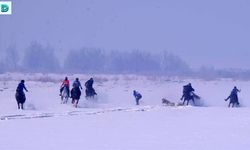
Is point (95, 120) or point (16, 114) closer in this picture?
point (95, 120)

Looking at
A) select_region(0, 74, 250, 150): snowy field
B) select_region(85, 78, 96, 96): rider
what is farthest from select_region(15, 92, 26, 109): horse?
select_region(85, 78, 96, 96): rider

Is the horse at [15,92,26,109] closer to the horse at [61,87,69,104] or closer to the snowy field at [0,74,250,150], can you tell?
the snowy field at [0,74,250,150]

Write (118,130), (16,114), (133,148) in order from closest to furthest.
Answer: (133,148), (118,130), (16,114)

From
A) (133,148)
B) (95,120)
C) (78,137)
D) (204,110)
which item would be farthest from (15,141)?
(204,110)

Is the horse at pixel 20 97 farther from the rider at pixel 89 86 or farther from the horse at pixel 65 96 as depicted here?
the rider at pixel 89 86

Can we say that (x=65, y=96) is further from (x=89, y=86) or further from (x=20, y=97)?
(x=20, y=97)

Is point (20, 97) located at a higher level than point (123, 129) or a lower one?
higher

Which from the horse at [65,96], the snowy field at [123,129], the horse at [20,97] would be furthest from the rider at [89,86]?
the horse at [20,97]

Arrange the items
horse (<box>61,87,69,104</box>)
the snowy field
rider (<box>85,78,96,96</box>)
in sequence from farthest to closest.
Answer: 1. rider (<box>85,78,96,96</box>)
2. horse (<box>61,87,69,104</box>)
3. the snowy field

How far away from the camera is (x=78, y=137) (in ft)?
58.9

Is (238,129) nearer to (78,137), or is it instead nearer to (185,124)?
(185,124)

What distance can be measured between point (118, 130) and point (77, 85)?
11.9 m

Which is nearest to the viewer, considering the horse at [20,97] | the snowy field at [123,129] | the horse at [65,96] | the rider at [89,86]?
the snowy field at [123,129]

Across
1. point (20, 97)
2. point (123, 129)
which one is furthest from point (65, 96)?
point (123, 129)
